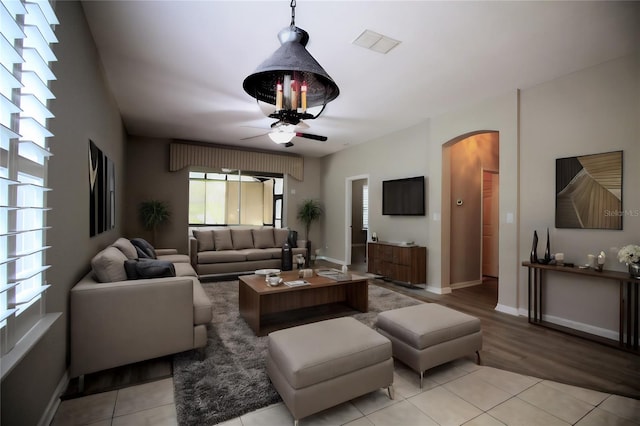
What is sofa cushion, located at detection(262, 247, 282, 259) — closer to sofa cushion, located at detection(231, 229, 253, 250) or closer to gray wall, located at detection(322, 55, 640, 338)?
sofa cushion, located at detection(231, 229, 253, 250)

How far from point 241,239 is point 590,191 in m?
5.47

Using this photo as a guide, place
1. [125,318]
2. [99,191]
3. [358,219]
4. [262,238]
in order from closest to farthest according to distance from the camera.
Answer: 1. [125,318]
2. [99,191]
3. [262,238]
4. [358,219]

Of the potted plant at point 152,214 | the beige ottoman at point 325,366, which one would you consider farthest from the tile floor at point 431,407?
the potted plant at point 152,214

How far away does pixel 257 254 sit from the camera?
5.66 meters

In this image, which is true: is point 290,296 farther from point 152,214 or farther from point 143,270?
point 152,214

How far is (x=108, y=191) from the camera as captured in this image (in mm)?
3426

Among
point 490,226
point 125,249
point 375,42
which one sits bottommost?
point 125,249


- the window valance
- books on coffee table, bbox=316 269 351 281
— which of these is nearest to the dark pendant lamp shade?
books on coffee table, bbox=316 269 351 281

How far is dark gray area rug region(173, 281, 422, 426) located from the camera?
1788 millimetres

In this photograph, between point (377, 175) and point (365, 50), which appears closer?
point (365, 50)

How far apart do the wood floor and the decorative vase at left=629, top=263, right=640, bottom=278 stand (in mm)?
702

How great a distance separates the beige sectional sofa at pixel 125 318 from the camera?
1992 millimetres

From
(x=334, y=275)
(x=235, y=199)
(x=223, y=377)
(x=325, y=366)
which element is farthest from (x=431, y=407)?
(x=235, y=199)

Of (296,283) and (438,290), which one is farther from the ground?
(296,283)
